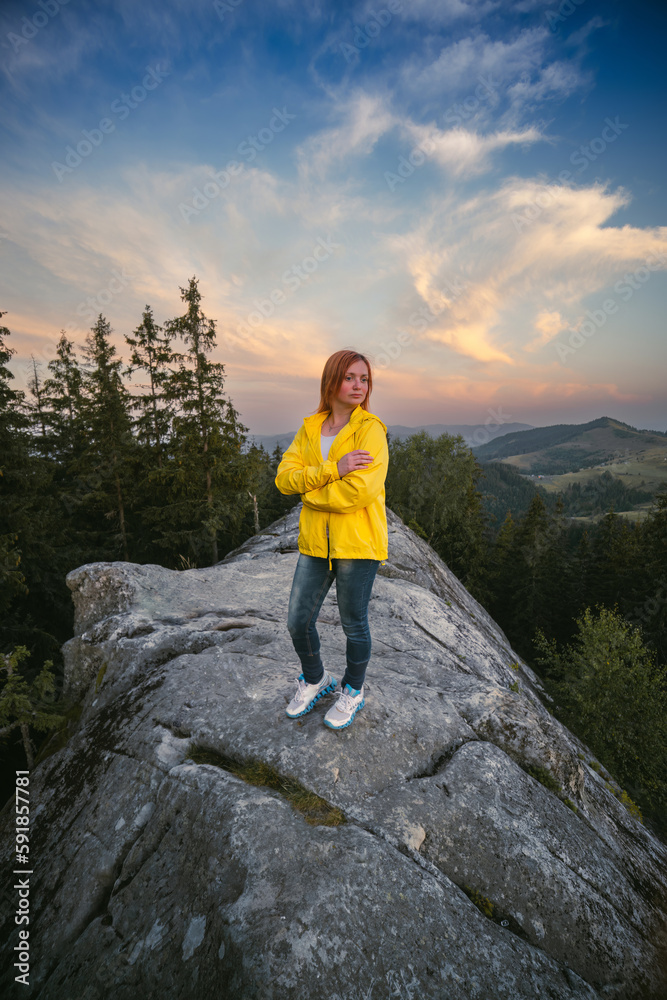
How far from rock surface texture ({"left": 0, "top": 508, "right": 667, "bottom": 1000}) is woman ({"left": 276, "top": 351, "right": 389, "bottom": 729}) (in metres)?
0.65

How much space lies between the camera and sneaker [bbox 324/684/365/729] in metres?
3.47

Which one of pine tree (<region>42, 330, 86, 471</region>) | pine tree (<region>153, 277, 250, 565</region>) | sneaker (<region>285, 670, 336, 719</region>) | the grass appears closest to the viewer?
the grass

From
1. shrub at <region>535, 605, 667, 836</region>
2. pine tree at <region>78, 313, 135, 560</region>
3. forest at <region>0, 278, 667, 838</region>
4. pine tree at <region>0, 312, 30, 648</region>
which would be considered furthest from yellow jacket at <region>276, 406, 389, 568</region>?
pine tree at <region>78, 313, 135, 560</region>

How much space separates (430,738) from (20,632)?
17341 millimetres

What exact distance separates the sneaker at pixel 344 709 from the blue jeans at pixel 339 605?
81 millimetres

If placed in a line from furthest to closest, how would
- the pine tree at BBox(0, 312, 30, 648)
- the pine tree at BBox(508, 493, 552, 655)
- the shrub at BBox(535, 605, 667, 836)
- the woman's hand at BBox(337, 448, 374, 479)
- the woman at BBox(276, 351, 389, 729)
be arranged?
the pine tree at BBox(508, 493, 552, 655) < the shrub at BBox(535, 605, 667, 836) < the pine tree at BBox(0, 312, 30, 648) < the woman at BBox(276, 351, 389, 729) < the woman's hand at BBox(337, 448, 374, 479)

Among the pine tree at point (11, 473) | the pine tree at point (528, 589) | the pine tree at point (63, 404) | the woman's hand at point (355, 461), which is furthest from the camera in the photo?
the pine tree at point (528, 589)

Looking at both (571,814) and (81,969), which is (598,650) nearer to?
(571,814)

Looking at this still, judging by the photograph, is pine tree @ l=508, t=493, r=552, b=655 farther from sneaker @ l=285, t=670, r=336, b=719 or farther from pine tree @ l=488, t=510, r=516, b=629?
sneaker @ l=285, t=670, r=336, b=719

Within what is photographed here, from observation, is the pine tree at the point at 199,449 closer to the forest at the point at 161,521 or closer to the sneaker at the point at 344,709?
the forest at the point at 161,521

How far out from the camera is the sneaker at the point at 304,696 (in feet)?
12.0

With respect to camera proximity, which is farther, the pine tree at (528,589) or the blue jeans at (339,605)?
the pine tree at (528,589)

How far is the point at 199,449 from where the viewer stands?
748 inches

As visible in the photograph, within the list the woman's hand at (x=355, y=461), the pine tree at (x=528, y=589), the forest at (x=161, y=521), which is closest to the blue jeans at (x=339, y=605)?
the woman's hand at (x=355, y=461)
